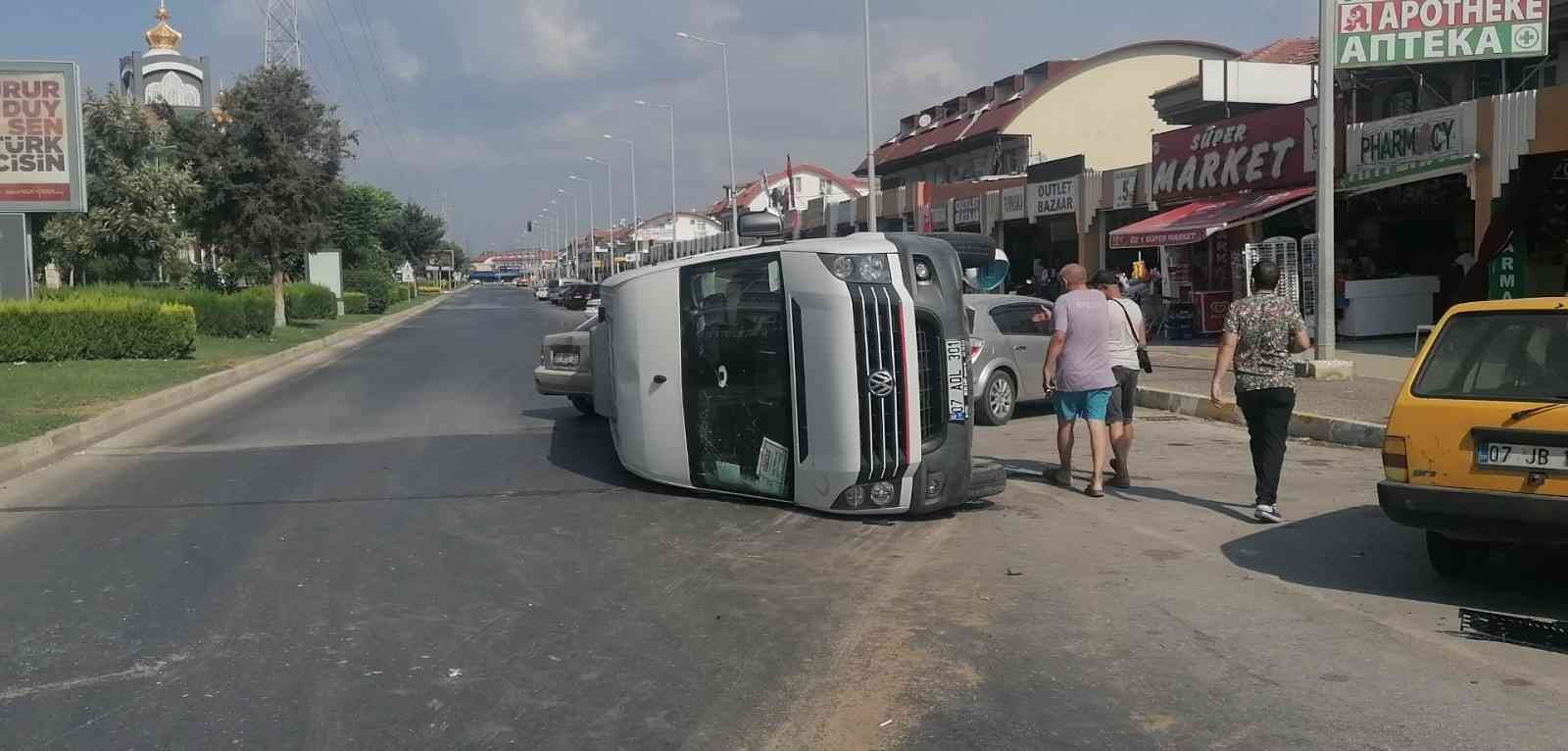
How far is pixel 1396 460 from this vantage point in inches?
251

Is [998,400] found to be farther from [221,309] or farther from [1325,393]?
[221,309]

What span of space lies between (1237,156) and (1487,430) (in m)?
20.5

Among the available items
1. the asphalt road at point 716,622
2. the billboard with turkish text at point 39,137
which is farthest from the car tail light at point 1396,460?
the billboard with turkish text at point 39,137

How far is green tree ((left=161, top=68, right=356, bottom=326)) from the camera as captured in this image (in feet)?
115

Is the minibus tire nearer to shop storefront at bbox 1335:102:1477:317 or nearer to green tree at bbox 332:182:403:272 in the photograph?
shop storefront at bbox 1335:102:1477:317

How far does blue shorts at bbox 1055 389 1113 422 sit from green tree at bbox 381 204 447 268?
3396 inches

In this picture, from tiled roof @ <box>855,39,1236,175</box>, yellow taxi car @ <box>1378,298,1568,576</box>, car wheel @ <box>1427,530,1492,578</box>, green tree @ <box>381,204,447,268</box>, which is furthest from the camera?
green tree @ <box>381,204,447,268</box>

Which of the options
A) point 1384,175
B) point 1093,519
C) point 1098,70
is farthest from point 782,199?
point 1093,519

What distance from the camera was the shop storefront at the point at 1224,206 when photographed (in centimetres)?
2281

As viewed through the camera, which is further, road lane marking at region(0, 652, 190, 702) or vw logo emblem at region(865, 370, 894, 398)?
vw logo emblem at region(865, 370, 894, 398)

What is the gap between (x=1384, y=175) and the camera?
20.7 m

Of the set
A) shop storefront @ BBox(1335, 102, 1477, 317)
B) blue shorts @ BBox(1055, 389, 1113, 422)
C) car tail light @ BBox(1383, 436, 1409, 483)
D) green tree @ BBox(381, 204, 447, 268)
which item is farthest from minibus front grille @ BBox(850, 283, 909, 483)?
green tree @ BBox(381, 204, 447, 268)

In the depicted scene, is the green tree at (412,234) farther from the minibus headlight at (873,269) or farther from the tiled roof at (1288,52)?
the minibus headlight at (873,269)

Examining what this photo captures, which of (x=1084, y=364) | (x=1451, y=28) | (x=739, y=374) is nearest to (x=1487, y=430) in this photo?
(x=1084, y=364)
